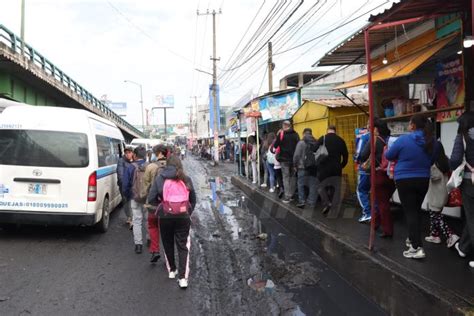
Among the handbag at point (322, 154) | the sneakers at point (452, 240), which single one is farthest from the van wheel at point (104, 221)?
the sneakers at point (452, 240)

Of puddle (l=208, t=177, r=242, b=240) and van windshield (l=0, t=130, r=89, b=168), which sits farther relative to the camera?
puddle (l=208, t=177, r=242, b=240)

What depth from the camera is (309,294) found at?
16.2ft

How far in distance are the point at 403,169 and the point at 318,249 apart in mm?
2410

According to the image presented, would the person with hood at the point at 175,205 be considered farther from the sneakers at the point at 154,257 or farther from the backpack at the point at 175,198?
the sneakers at the point at 154,257

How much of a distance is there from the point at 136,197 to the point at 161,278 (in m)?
1.63

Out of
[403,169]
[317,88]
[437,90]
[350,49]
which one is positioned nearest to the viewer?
[403,169]

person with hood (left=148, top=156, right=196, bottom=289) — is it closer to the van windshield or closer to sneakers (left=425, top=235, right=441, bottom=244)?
the van windshield

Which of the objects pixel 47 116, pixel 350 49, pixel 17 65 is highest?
pixel 17 65

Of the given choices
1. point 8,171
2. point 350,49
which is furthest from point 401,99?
point 8,171

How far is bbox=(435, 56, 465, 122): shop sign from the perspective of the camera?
19.1 feet

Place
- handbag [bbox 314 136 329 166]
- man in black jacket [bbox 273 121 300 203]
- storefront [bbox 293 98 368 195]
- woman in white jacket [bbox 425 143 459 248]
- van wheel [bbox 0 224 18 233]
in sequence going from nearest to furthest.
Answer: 1. woman in white jacket [bbox 425 143 459 248]
2. van wheel [bbox 0 224 18 233]
3. handbag [bbox 314 136 329 166]
4. storefront [bbox 293 98 368 195]
5. man in black jacket [bbox 273 121 300 203]

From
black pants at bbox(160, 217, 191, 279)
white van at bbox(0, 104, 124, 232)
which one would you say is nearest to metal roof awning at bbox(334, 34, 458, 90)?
black pants at bbox(160, 217, 191, 279)

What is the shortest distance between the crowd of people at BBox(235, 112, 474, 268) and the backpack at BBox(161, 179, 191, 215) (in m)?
2.43

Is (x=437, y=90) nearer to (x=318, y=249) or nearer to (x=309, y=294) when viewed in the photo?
(x=318, y=249)
